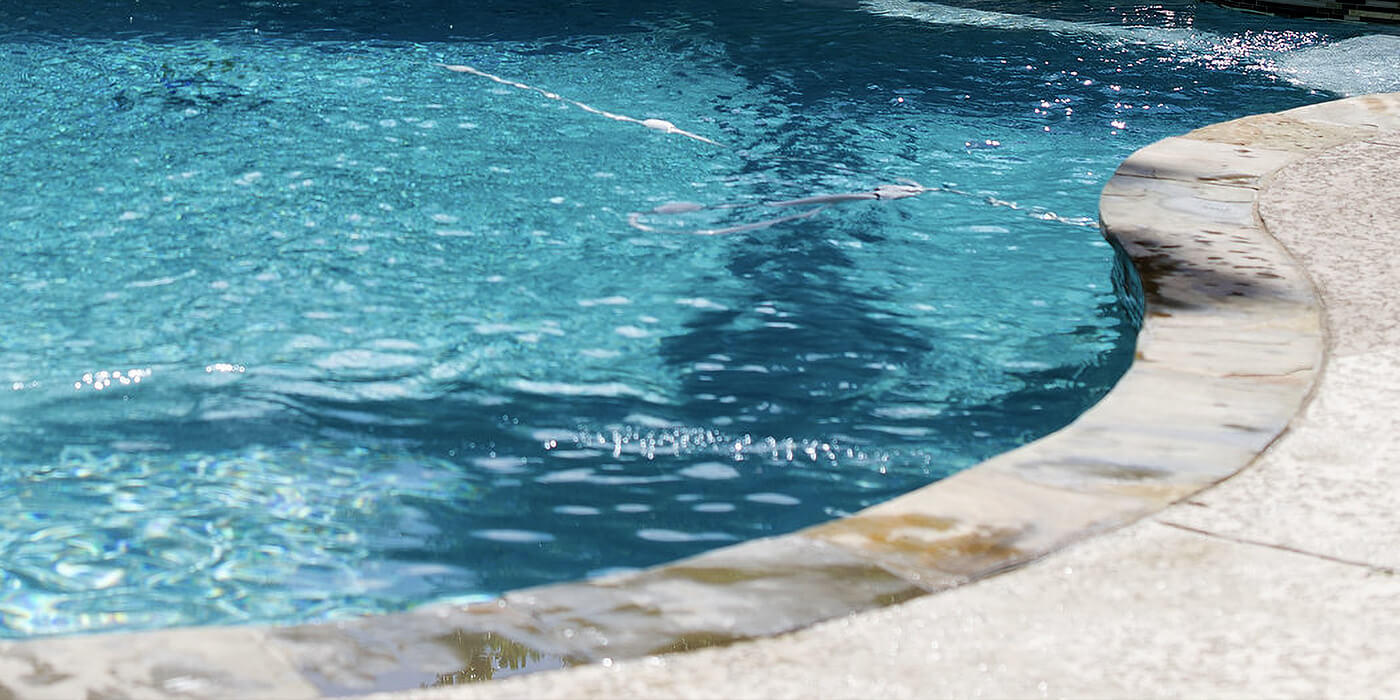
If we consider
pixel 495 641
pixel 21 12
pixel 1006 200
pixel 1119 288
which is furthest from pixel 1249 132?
pixel 21 12

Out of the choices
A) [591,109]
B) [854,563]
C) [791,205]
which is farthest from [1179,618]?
[591,109]

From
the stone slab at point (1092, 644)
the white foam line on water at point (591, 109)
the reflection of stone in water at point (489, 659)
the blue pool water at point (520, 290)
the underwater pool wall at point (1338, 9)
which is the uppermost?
the underwater pool wall at point (1338, 9)

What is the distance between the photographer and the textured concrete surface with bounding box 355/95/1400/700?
1.84 metres

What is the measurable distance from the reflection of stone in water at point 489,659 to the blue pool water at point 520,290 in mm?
913

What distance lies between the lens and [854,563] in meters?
2.18

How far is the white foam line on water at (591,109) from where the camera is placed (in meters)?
7.02

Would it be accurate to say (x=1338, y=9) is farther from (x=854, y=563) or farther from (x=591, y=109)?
(x=854, y=563)

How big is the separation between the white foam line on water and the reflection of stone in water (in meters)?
5.08

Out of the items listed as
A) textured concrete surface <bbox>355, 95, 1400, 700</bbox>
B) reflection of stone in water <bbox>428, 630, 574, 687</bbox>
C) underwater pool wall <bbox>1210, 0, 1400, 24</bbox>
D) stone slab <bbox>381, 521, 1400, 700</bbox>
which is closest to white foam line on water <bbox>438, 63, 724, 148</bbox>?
textured concrete surface <bbox>355, 95, 1400, 700</bbox>

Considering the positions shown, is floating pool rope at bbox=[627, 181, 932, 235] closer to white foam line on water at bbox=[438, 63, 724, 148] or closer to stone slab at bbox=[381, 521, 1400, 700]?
white foam line on water at bbox=[438, 63, 724, 148]

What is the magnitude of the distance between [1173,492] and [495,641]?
4.03ft

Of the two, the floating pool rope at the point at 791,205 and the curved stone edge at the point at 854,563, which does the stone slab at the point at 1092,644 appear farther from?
the floating pool rope at the point at 791,205

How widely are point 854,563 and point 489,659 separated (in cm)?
60

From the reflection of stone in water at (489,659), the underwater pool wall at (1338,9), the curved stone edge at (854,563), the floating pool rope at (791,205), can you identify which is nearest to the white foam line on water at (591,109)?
the floating pool rope at (791,205)
